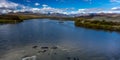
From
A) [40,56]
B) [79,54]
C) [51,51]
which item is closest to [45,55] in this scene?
[40,56]

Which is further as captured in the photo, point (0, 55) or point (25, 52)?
point (25, 52)

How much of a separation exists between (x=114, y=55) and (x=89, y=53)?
10.8 feet

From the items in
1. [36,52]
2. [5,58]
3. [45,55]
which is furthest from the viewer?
[36,52]

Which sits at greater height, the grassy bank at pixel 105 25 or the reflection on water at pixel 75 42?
the reflection on water at pixel 75 42

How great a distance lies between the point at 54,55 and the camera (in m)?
25.7

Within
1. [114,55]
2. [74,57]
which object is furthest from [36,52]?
[114,55]

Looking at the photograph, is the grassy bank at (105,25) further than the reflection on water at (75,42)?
Yes

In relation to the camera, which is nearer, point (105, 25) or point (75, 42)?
point (75, 42)

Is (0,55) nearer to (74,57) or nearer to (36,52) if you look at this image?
(36,52)

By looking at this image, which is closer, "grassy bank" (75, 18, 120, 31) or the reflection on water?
the reflection on water

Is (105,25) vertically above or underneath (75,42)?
underneath

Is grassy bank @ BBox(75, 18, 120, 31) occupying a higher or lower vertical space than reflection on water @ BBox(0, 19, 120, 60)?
lower

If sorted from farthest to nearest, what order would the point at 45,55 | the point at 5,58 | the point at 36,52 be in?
the point at 36,52 → the point at 45,55 → the point at 5,58

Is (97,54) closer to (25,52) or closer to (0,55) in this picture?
(25,52)
